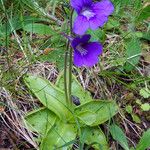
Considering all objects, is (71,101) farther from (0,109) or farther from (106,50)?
(106,50)

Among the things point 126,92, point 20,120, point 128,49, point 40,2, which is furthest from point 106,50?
point 20,120

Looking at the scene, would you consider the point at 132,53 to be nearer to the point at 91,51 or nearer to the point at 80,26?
the point at 91,51

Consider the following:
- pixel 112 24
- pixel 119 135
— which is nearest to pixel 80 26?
pixel 119 135

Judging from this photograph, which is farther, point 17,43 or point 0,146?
point 17,43

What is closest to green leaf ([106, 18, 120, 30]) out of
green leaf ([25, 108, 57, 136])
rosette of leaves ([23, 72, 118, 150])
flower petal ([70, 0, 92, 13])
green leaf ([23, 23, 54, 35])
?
green leaf ([23, 23, 54, 35])

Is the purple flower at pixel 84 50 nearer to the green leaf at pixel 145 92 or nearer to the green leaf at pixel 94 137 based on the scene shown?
the green leaf at pixel 94 137

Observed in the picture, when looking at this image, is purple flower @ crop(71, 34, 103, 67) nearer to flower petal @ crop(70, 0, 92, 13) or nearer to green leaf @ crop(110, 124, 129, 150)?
flower petal @ crop(70, 0, 92, 13)
